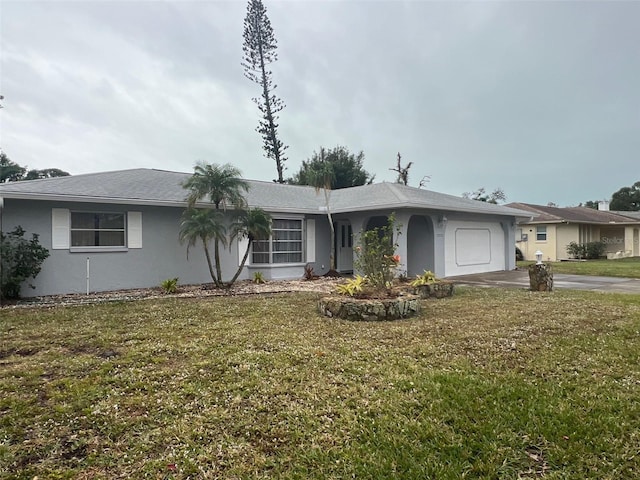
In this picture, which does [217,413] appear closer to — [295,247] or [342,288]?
[342,288]

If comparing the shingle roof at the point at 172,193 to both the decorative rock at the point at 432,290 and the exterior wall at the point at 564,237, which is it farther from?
the exterior wall at the point at 564,237

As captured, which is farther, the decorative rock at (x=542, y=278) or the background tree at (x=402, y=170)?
the background tree at (x=402, y=170)

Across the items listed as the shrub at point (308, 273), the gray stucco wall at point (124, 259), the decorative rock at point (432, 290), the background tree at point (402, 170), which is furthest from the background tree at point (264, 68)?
the decorative rock at point (432, 290)

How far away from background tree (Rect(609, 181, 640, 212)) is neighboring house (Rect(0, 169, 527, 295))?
43941mm

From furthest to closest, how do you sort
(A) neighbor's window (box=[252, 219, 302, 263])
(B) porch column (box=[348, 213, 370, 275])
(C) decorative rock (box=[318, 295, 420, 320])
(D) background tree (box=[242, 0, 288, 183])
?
(D) background tree (box=[242, 0, 288, 183]) → (B) porch column (box=[348, 213, 370, 275]) → (A) neighbor's window (box=[252, 219, 302, 263]) → (C) decorative rock (box=[318, 295, 420, 320])

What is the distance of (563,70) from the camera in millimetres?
14750

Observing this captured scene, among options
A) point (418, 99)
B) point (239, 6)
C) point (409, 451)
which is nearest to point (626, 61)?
point (418, 99)

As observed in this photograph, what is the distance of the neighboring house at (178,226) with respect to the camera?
10.1 metres

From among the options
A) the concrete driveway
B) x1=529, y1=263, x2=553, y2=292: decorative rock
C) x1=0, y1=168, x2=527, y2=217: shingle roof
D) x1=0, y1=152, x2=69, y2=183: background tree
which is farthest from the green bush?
x1=0, y1=152, x2=69, y2=183: background tree

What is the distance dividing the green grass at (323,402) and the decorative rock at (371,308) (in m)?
0.66

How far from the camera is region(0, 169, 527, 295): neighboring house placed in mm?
10148

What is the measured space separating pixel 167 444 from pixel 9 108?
15215 millimetres

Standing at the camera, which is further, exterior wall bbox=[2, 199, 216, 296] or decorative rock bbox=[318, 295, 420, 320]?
exterior wall bbox=[2, 199, 216, 296]

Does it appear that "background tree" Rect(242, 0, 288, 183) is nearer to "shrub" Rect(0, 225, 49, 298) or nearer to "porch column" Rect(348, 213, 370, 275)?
"porch column" Rect(348, 213, 370, 275)
